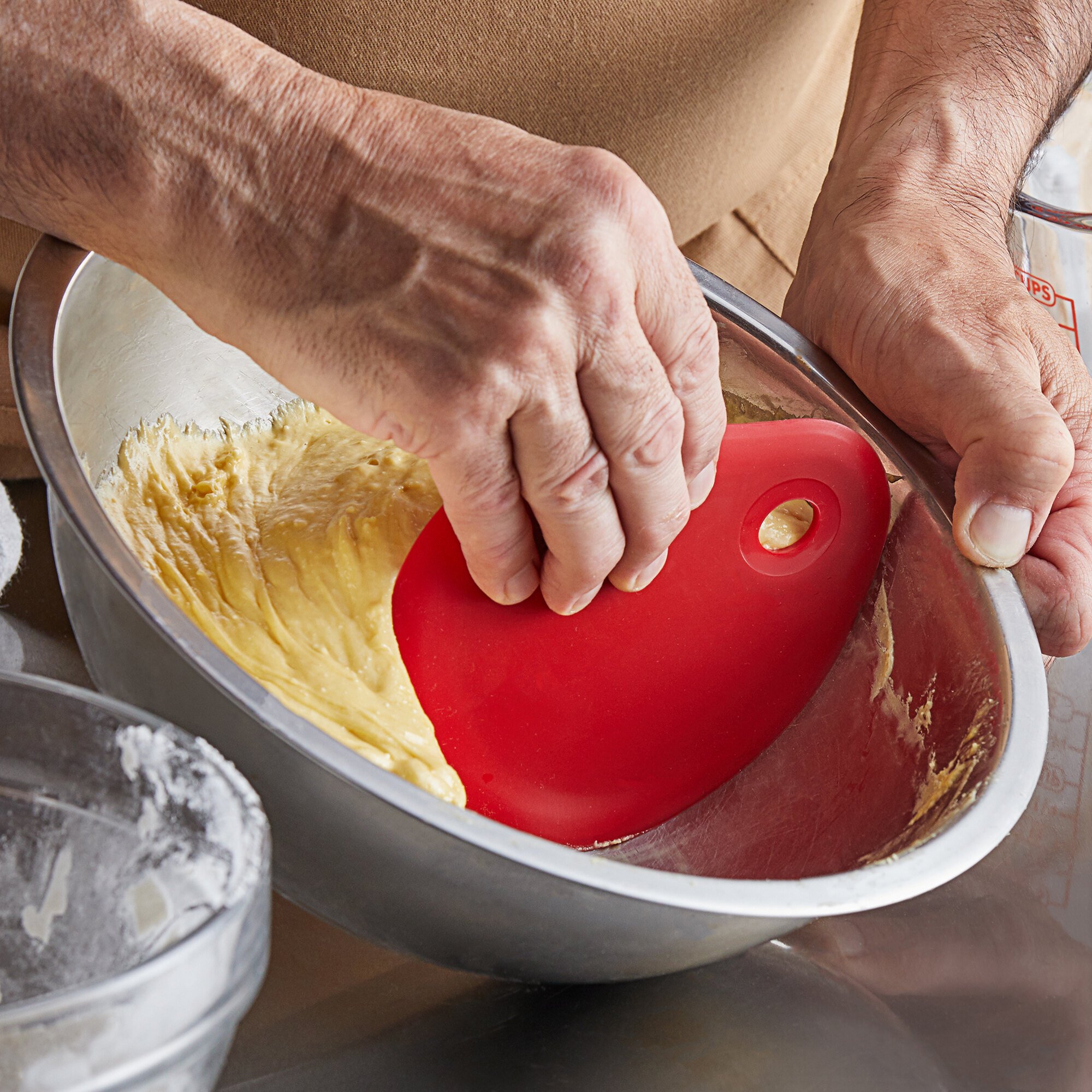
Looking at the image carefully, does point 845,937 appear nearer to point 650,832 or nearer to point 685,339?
point 650,832

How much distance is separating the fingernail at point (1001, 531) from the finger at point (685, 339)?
0.55 ft

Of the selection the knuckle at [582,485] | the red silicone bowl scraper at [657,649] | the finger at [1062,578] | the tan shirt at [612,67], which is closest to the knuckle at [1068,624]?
the finger at [1062,578]

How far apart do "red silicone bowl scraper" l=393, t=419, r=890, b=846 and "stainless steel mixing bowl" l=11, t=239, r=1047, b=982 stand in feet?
0.12

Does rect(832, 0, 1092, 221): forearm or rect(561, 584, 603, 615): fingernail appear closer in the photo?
rect(561, 584, 603, 615): fingernail

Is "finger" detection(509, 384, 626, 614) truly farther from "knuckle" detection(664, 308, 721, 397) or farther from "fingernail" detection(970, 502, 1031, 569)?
"fingernail" detection(970, 502, 1031, 569)

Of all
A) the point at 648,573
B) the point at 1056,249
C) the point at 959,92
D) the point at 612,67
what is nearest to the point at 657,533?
the point at 648,573

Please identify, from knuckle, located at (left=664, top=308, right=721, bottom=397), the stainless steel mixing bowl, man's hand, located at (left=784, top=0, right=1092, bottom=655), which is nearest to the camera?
the stainless steel mixing bowl

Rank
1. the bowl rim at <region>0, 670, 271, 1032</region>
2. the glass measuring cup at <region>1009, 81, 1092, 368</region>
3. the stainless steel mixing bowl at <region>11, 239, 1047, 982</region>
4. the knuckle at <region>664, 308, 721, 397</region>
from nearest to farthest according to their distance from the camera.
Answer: the bowl rim at <region>0, 670, 271, 1032</region>
the stainless steel mixing bowl at <region>11, 239, 1047, 982</region>
the knuckle at <region>664, 308, 721, 397</region>
the glass measuring cup at <region>1009, 81, 1092, 368</region>

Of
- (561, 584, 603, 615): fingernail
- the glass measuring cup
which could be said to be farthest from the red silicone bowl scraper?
the glass measuring cup

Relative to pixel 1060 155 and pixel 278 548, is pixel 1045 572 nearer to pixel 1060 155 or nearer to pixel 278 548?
pixel 278 548

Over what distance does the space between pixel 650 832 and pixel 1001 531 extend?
0.90 feet

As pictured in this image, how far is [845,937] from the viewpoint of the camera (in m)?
0.57

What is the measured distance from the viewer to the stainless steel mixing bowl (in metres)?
0.35

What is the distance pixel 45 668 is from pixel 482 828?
0.39 meters
